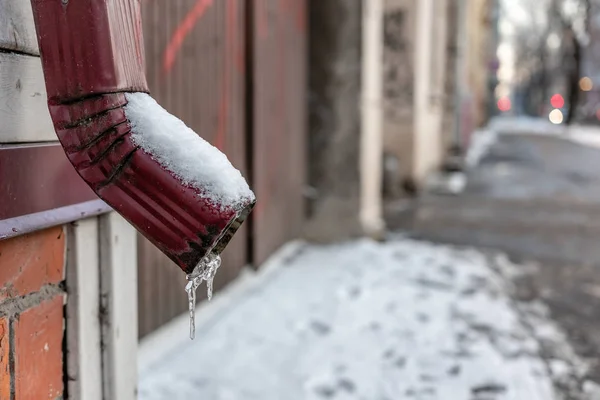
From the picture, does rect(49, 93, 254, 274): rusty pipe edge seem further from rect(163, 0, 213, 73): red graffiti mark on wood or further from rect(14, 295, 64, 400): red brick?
rect(163, 0, 213, 73): red graffiti mark on wood

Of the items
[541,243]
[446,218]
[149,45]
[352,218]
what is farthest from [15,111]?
[446,218]

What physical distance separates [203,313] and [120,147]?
2290 mm

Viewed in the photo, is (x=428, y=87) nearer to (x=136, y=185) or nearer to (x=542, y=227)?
(x=542, y=227)

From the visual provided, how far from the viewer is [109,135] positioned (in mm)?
1015

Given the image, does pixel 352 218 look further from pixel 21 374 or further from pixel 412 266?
pixel 21 374

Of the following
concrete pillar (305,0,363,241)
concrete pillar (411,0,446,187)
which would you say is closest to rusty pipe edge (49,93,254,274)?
concrete pillar (305,0,363,241)

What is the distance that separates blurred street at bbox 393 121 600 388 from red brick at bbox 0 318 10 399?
2.38 metres

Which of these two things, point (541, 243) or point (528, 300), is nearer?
point (528, 300)

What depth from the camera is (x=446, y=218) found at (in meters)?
6.64

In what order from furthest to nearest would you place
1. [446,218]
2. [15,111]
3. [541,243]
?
[446,218] < [541,243] < [15,111]

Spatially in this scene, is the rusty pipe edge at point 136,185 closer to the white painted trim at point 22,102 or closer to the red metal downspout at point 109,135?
the red metal downspout at point 109,135

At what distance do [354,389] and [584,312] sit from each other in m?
1.76

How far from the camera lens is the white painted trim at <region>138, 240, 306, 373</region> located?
2646mm

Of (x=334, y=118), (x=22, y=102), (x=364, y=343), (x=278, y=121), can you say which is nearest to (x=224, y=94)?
(x=278, y=121)
